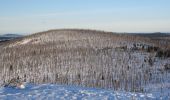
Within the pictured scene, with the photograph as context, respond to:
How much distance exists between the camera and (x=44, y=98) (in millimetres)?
12031

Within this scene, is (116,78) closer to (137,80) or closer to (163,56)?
(137,80)

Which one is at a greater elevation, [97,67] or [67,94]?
[67,94]

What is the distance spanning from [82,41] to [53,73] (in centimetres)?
1567

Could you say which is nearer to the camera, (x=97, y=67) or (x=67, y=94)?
(x=67, y=94)

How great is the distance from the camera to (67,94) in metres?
12.4

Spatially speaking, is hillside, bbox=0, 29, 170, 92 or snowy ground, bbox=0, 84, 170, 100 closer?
snowy ground, bbox=0, 84, 170, 100

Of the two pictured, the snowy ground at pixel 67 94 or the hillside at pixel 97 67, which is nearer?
the snowy ground at pixel 67 94

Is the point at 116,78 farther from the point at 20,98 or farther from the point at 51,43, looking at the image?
the point at 51,43

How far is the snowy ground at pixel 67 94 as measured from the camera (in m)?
12.1

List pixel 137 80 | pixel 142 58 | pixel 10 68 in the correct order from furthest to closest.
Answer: pixel 142 58, pixel 10 68, pixel 137 80

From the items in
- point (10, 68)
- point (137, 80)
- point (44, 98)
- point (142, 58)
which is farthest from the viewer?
point (142, 58)

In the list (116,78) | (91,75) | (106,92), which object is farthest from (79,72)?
(106,92)

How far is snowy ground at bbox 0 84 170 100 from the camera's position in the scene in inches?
475

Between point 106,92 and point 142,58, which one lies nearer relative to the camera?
point 106,92
